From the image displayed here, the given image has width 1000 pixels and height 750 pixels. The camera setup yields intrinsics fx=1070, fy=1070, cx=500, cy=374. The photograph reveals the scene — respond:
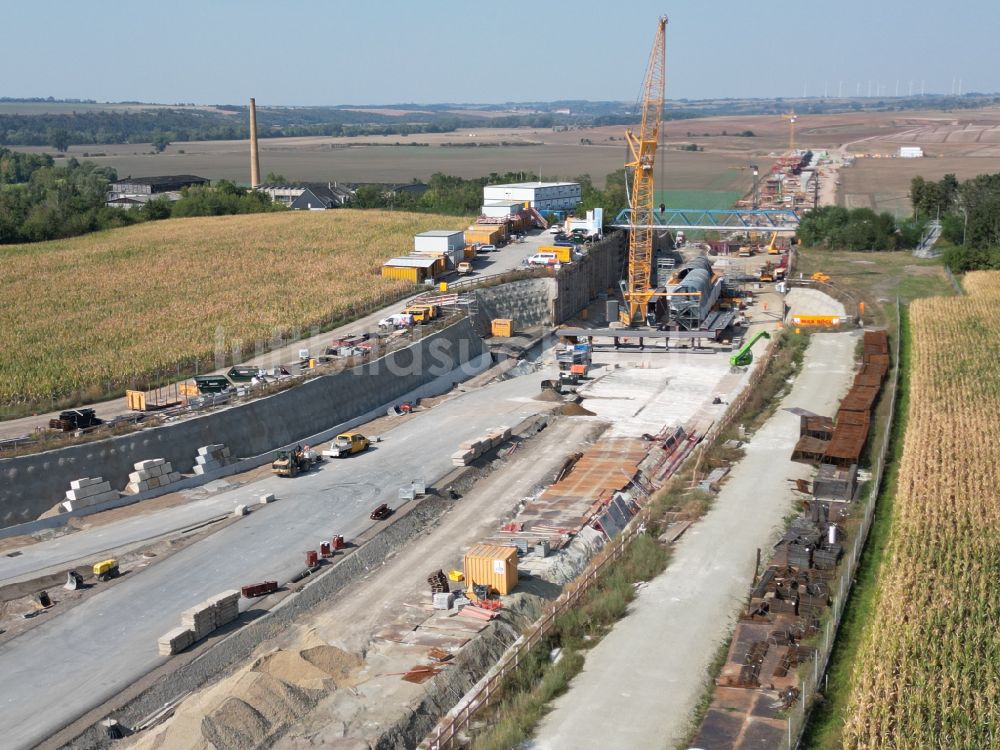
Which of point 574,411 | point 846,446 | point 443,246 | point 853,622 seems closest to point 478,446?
point 574,411

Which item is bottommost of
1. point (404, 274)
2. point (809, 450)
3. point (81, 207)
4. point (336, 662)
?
point (336, 662)

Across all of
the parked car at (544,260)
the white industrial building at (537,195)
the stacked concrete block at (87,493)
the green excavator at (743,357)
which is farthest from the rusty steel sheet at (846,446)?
the white industrial building at (537,195)

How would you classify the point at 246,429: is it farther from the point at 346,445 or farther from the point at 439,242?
the point at 439,242

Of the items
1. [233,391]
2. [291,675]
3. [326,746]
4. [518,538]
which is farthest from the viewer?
[233,391]

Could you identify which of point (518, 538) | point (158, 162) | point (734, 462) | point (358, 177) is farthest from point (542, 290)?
point (158, 162)

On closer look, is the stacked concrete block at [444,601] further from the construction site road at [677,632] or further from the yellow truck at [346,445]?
the yellow truck at [346,445]

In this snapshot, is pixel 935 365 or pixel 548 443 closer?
pixel 548 443

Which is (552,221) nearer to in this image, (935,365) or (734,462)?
(935,365)
